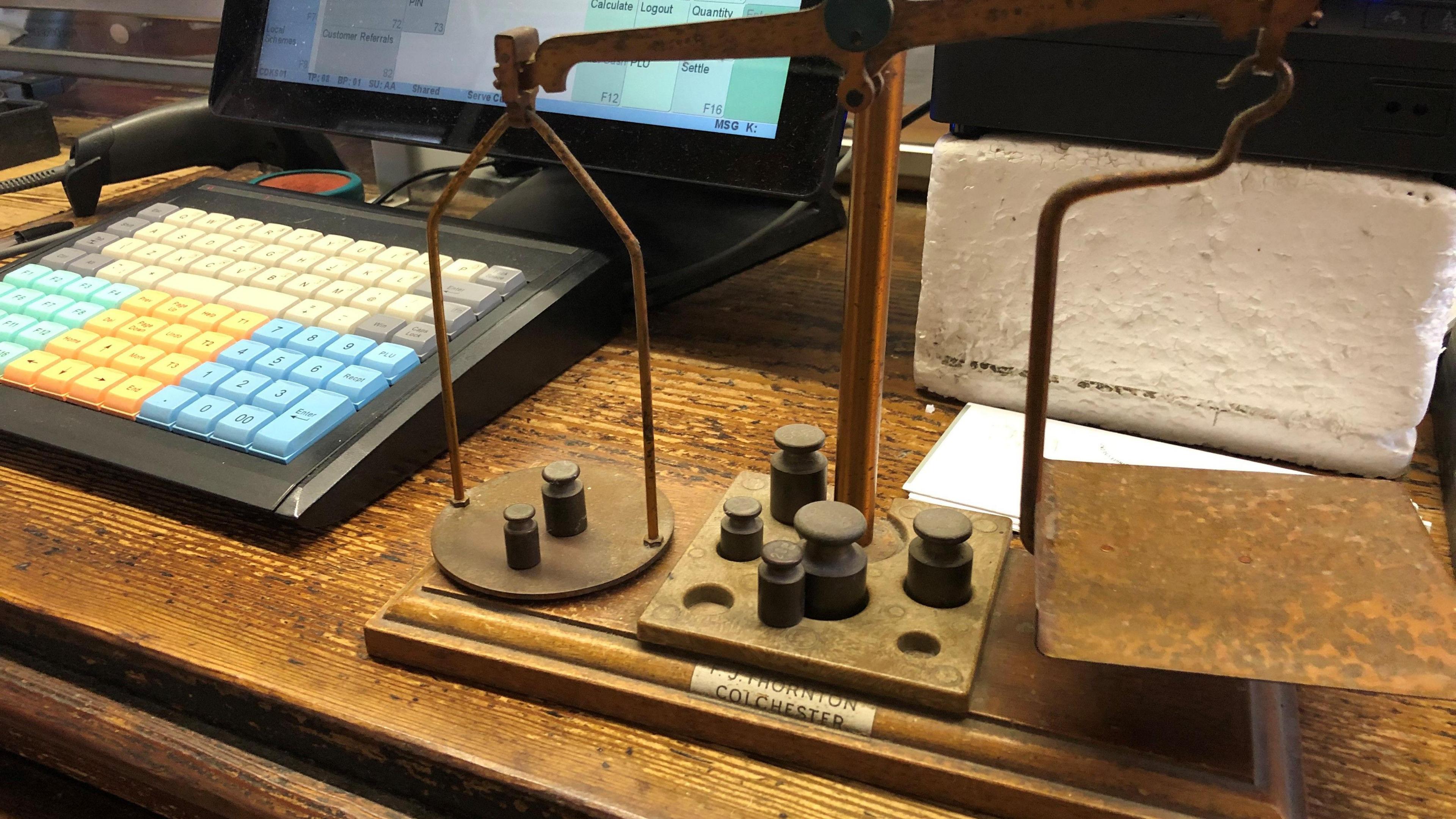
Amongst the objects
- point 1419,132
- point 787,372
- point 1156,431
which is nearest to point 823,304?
Answer: point 787,372

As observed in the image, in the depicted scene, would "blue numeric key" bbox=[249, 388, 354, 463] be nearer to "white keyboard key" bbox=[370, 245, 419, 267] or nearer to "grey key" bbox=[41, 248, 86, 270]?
"white keyboard key" bbox=[370, 245, 419, 267]

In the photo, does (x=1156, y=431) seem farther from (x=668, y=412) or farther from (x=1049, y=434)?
(x=668, y=412)

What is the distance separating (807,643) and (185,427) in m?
0.31

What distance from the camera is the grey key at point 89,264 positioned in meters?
0.62

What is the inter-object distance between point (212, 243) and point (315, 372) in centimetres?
20

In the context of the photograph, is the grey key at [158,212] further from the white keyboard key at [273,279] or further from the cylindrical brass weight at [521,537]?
the cylindrical brass weight at [521,537]

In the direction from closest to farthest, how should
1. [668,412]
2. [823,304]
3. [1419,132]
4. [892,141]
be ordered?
[892,141] → [1419,132] → [668,412] → [823,304]

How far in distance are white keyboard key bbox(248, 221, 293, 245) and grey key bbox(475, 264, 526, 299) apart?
160mm

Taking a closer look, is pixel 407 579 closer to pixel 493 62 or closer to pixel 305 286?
pixel 305 286

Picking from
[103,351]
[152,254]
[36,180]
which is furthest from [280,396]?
[36,180]

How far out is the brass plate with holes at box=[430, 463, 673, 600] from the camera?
382 mm

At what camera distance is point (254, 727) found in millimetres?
388

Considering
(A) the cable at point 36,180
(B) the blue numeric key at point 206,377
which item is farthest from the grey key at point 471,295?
(A) the cable at point 36,180

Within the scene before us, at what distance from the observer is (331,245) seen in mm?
619
